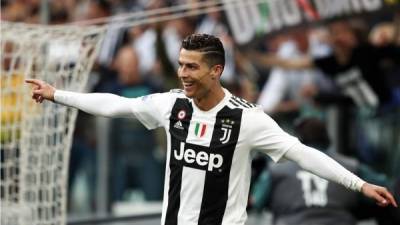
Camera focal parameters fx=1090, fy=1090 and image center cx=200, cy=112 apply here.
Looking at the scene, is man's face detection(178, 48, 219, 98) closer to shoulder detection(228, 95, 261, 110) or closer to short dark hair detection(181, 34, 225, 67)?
short dark hair detection(181, 34, 225, 67)

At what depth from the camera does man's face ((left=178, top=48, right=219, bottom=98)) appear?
5766 mm

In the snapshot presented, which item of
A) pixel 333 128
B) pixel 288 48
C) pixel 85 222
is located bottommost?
pixel 85 222

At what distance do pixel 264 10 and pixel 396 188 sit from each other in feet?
11.8

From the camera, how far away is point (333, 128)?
1088 centimetres

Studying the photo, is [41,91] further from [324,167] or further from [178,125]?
[324,167]

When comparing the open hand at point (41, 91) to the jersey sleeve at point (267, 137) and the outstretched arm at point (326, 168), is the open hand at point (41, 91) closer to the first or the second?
the jersey sleeve at point (267, 137)

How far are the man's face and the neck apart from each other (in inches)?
4.0

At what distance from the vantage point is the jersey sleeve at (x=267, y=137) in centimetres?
585

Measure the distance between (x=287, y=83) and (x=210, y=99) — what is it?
5.13 m

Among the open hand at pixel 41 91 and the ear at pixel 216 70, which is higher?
the ear at pixel 216 70

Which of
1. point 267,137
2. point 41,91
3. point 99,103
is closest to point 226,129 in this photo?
point 267,137

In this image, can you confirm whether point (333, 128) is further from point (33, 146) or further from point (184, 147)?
point (184, 147)

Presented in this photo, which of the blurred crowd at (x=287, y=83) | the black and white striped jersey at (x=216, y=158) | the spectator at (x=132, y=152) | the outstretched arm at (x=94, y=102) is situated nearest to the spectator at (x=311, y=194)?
the black and white striped jersey at (x=216, y=158)

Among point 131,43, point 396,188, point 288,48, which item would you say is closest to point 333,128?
point 288,48
